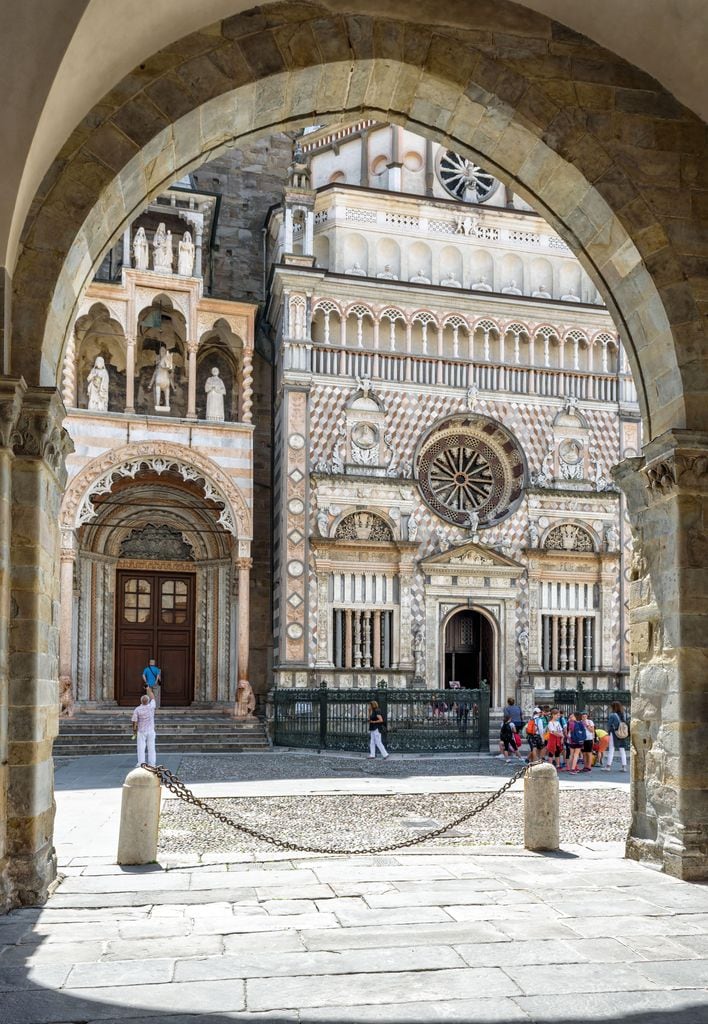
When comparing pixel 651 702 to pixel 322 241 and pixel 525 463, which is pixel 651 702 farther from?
pixel 322 241

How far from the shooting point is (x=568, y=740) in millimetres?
17734

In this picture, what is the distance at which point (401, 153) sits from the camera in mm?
25719

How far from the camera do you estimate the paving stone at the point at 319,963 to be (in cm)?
514

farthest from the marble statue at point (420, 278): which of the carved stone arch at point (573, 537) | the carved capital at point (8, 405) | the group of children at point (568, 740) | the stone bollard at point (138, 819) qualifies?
the carved capital at point (8, 405)

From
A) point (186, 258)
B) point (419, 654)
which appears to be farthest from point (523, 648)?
point (186, 258)

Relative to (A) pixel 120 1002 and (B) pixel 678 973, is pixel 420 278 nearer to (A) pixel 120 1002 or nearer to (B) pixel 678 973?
(B) pixel 678 973

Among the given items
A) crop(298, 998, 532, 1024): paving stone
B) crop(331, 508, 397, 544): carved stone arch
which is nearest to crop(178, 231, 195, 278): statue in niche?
crop(331, 508, 397, 544): carved stone arch

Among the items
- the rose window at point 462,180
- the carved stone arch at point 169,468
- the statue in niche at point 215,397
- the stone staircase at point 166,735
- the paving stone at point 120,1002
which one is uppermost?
the rose window at point 462,180

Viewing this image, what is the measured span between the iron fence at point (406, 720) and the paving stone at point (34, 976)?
49.2 feet

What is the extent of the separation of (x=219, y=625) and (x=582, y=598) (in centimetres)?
878

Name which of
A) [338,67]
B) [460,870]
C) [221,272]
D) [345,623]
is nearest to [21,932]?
[460,870]

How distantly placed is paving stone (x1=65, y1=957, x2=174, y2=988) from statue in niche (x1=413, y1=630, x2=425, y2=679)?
18.8 meters

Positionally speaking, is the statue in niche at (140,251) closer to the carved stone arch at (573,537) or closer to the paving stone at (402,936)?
the carved stone arch at (573,537)

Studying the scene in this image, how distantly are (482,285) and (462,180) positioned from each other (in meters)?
2.91
